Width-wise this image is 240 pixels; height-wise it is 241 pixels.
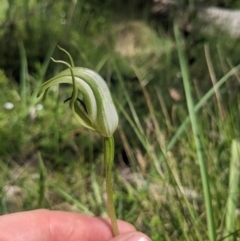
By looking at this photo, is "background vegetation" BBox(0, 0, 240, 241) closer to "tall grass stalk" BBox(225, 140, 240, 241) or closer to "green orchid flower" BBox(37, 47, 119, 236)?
"tall grass stalk" BBox(225, 140, 240, 241)

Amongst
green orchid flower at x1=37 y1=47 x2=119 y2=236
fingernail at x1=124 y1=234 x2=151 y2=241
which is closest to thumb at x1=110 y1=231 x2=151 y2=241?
fingernail at x1=124 y1=234 x2=151 y2=241

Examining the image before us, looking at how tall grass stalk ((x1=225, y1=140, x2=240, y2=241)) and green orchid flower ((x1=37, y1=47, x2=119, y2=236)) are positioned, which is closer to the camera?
green orchid flower ((x1=37, y1=47, x2=119, y2=236))

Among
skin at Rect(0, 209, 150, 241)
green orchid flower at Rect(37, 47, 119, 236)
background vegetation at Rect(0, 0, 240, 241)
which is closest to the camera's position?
green orchid flower at Rect(37, 47, 119, 236)

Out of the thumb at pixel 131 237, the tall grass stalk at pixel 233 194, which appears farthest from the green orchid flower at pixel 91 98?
the tall grass stalk at pixel 233 194

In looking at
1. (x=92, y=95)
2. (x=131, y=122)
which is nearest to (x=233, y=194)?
(x=131, y=122)

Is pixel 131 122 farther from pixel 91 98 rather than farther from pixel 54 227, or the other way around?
pixel 91 98
